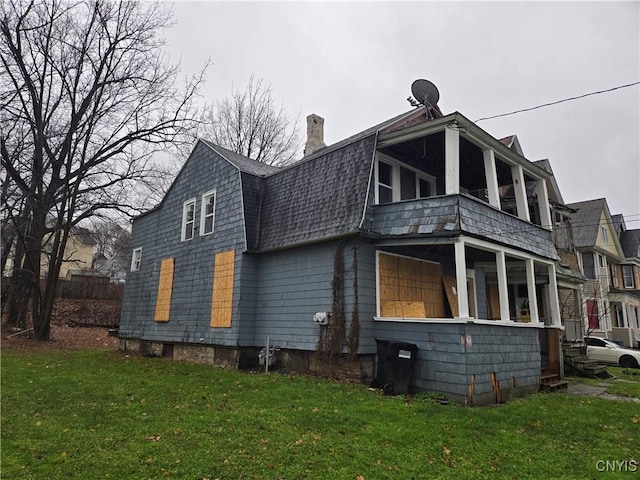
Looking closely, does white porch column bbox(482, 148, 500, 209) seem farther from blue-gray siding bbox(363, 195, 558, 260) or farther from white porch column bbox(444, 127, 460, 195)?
white porch column bbox(444, 127, 460, 195)

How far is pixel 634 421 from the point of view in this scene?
22.7 ft

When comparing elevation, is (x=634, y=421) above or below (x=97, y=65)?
below

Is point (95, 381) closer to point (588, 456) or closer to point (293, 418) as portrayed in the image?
point (293, 418)

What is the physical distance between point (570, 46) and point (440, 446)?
9176 millimetres

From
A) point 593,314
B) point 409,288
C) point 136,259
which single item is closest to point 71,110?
point 136,259

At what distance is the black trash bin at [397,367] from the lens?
7996mm

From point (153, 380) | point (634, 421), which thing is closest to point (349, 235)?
point (153, 380)

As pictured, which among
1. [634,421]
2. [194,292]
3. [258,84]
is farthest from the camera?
[258,84]

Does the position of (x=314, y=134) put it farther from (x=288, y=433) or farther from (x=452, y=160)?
(x=288, y=433)

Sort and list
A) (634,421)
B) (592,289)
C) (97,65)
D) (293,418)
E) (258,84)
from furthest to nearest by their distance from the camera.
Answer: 1. (258,84)
2. (592,289)
3. (97,65)
4. (634,421)
5. (293,418)

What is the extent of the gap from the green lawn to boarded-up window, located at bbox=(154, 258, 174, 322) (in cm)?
540

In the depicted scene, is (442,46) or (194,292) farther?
(194,292)

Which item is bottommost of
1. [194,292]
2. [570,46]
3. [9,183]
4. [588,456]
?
[588,456]

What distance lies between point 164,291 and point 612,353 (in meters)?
18.2
